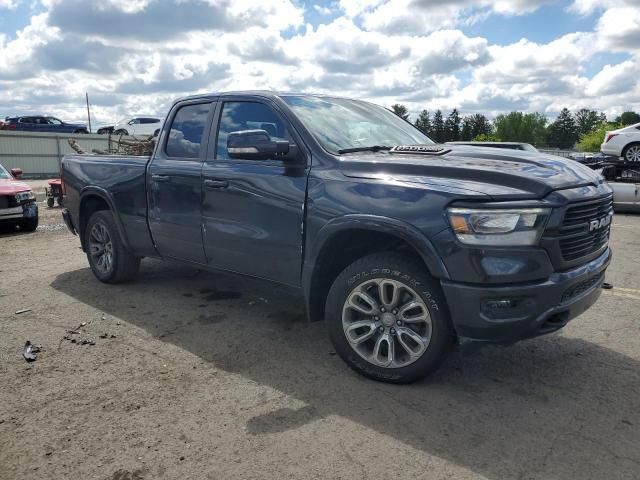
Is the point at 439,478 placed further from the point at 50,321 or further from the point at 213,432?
the point at 50,321

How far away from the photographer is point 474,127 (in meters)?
128

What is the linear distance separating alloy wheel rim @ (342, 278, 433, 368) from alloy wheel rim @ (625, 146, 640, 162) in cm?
1418

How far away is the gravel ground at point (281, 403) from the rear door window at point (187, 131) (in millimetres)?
1481

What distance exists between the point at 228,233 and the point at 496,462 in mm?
2607

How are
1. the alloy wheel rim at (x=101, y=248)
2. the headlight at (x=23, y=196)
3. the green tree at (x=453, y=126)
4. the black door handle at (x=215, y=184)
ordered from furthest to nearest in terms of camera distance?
1. the green tree at (x=453, y=126)
2. the headlight at (x=23, y=196)
3. the alloy wheel rim at (x=101, y=248)
4. the black door handle at (x=215, y=184)

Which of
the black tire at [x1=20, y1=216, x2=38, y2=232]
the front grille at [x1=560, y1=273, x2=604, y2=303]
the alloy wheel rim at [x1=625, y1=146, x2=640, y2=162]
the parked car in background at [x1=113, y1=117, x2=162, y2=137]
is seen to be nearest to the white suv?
the alloy wheel rim at [x1=625, y1=146, x2=640, y2=162]

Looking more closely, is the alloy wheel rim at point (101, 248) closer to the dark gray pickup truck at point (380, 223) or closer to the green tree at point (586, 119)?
the dark gray pickup truck at point (380, 223)

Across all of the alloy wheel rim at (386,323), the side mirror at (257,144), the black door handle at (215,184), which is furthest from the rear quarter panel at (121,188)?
the alloy wheel rim at (386,323)

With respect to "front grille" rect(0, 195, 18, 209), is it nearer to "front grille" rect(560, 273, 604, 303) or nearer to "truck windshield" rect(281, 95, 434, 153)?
"truck windshield" rect(281, 95, 434, 153)

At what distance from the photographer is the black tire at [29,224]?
33.9 ft

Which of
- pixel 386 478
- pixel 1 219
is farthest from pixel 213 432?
pixel 1 219

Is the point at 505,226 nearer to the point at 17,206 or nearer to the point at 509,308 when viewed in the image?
the point at 509,308

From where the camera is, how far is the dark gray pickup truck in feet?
10.2

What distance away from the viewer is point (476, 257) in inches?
122
